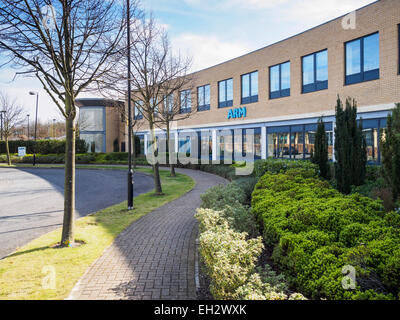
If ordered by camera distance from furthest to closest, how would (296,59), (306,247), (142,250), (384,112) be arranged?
1. (296,59)
2. (384,112)
3. (142,250)
4. (306,247)

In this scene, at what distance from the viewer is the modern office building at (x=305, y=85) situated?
52.7 ft

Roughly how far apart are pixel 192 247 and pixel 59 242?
2925 millimetres

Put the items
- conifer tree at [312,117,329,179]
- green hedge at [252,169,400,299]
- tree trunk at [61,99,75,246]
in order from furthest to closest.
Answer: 1. conifer tree at [312,117,329,179]
2. tree trunk at [61,99,75,246]
3. green hedge at [252,169,400,299]

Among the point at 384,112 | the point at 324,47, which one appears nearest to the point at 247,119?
the point at 324,47

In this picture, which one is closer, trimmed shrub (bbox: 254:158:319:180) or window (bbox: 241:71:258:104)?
trimmed shrub (bbox: 254:158:319:180)

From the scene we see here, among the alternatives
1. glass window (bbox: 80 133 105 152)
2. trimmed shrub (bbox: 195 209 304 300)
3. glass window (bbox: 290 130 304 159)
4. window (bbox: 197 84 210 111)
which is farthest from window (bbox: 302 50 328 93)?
glass window (bbox: 80 133 105 152)

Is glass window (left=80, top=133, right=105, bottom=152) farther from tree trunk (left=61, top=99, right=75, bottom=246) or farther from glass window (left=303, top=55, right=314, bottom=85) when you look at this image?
tree trunk (left=61, top=99, right=75, bottom=246)

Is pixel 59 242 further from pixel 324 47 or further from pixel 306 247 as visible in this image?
pixel 324 47

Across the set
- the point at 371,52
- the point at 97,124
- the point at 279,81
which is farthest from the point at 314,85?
the point at 97,124

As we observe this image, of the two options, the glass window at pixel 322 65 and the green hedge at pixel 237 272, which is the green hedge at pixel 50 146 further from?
the green hedge at pixel 237 272

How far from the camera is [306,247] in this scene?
4.27 m

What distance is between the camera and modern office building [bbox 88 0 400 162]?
52.7 feet

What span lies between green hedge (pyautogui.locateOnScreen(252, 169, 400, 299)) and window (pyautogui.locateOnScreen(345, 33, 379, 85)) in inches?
500

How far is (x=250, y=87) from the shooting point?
2516 cm
